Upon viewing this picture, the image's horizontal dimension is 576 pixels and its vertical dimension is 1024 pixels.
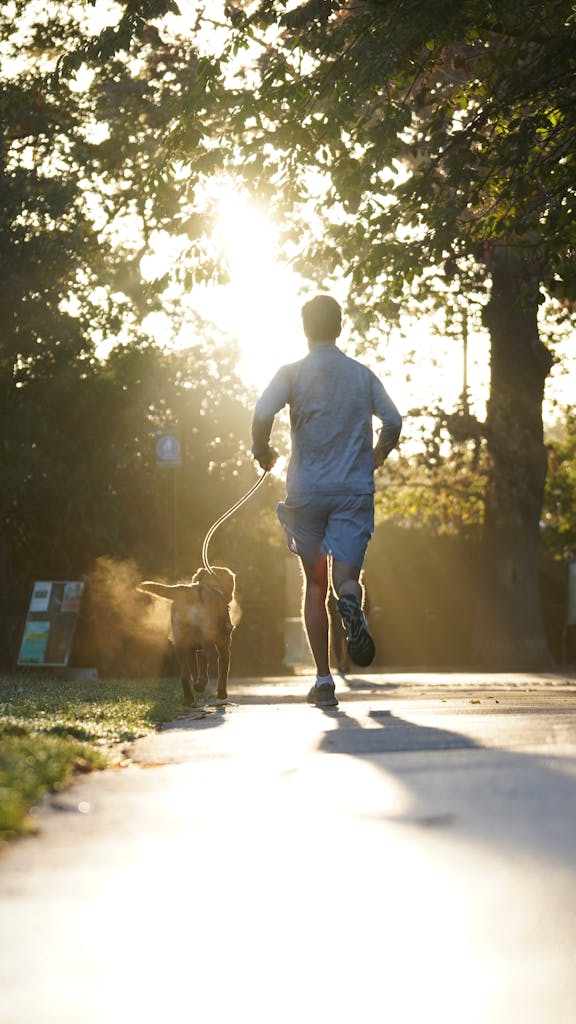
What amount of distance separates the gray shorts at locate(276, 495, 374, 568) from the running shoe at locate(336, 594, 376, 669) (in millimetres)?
398

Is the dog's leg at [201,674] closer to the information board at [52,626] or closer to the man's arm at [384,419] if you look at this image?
the man's arm at [384,419]

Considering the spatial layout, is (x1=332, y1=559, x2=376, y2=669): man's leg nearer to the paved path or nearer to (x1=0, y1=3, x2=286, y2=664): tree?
the paved path

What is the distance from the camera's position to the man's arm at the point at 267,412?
8789mm

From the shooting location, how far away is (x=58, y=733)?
6.48 meters

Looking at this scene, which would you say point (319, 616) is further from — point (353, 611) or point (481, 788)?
point (481, 788)

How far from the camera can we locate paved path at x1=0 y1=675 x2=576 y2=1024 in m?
2.32

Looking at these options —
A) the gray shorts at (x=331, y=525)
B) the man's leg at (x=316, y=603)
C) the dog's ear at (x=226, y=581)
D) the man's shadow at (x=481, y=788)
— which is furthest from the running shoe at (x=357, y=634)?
the dog's ear at (x=226, y=581)

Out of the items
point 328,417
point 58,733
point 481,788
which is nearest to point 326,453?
point 328,417

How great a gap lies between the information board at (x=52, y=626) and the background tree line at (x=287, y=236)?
1.68 metres

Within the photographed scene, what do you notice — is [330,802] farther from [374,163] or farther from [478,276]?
[478,276]

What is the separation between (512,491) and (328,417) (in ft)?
59.4

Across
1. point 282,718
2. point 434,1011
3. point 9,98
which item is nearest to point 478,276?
point 9,98

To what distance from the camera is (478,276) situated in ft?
75.2

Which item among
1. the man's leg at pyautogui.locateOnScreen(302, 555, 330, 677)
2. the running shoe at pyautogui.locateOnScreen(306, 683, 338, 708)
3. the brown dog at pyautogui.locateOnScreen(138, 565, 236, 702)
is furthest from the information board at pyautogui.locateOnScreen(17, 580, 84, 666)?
the man's leg at pyautogui.locateOnScreen(302, 555, 330, 677)
